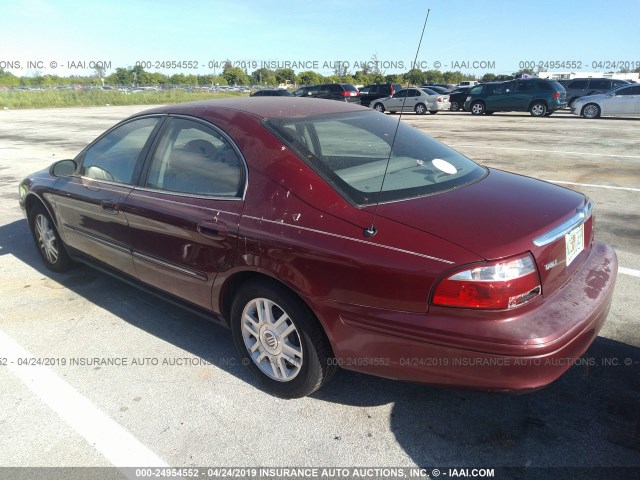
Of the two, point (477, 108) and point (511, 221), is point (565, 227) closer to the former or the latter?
point (511, 221)

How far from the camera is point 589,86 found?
76.9 feet

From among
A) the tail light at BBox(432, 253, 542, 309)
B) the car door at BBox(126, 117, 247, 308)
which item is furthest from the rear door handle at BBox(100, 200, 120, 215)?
the tail light at BBox(432, 253, 542, 309)

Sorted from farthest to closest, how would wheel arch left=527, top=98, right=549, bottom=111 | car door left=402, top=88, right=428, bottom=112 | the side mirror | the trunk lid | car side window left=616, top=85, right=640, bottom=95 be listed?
car door left=402, top=88, right=428, bottom=112, wheel arch left=527, top=98, right=549, bottom=111, car side window left=616, top=85, right=640, bottom=95, the side mirror, the trunk lid

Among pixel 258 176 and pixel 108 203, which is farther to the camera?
pixel 108 203

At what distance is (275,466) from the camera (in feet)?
7.54

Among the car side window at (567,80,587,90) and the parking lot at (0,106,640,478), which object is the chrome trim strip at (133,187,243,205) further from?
the car side window at (567,80,587,90)

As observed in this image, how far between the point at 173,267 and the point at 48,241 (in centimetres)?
215

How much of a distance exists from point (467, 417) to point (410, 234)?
3.57ft

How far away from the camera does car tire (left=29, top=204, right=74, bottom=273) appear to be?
14.5 ft

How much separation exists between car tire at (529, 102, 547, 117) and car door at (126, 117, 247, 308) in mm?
21617

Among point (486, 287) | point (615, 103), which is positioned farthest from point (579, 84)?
point (486, 287)

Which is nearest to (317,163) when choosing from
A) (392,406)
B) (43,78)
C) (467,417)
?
(392,406)

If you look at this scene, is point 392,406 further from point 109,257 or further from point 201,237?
point 109,257

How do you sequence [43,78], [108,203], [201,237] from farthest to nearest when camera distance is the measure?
[43,78]
[108,203]
[201,237]
